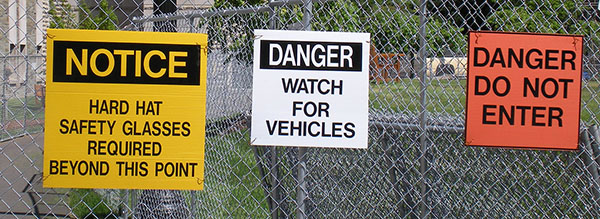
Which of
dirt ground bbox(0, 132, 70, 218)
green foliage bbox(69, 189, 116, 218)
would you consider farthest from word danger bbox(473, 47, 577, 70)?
green foliage bbox(69, 189, 116, 218)

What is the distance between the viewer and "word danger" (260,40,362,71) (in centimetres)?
337

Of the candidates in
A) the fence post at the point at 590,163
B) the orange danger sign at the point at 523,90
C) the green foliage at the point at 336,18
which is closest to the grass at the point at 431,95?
the fence post at the point at 590,163

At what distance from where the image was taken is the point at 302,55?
3.37 metres

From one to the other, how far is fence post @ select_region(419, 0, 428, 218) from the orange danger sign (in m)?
0.24

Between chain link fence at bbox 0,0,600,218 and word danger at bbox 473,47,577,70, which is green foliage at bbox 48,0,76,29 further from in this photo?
word danger at bbox 473,47,577,70

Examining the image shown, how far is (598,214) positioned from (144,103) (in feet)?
8.29

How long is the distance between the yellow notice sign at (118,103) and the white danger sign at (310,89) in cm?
31

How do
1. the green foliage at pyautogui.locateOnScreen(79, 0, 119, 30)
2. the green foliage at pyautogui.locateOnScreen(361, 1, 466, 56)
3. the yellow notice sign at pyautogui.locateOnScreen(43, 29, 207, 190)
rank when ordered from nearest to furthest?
the yellow notice sign at pyautogui.locateOnScreen(43, 29, 207, 190) < the green foliage at pyautogui.locateOnScreen(79, 0, 119, 30) < the green foliage at pyautogui.locateOnScreen(361, 1, 466, 56)

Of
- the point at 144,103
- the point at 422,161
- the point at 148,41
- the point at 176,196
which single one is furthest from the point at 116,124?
the point at 176,196

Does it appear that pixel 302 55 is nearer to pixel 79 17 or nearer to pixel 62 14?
pixel 79 17

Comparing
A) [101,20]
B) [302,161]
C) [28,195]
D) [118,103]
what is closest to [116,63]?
[118,103]

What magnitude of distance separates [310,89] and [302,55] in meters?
0.16

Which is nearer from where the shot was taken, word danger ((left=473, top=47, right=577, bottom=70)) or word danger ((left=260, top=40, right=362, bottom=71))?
word danger ((left=260, top=40, right=362, bottom=71))

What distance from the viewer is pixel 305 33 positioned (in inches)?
133
